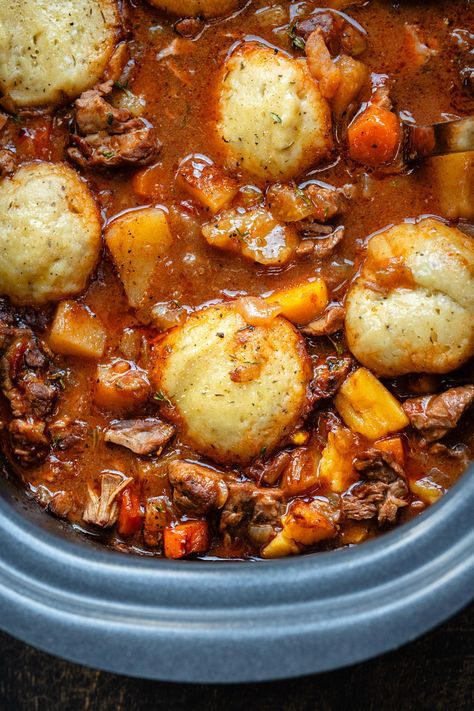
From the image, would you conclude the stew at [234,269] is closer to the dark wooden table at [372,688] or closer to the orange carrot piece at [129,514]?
the orange carrot piece at [129,514]

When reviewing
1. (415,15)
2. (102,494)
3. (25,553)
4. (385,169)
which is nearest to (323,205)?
(385,169)

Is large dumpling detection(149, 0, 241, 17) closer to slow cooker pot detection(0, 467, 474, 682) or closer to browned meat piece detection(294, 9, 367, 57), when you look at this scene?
browned meat piece detection(294, 9, 367, 57)

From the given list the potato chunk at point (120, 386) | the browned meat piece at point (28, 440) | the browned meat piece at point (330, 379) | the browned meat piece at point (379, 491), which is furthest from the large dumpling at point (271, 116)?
the browned meat piece at point (28, 440)

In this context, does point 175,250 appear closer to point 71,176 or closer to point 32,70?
point 71,176

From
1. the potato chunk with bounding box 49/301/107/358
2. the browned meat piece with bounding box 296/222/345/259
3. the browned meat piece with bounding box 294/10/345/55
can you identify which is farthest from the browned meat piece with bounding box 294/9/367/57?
the potato chunk with bounding box 49/301/107/358

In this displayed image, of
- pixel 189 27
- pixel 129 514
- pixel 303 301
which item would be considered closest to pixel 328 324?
pixel 303 301

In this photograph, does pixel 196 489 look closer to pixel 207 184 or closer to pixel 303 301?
pixel 303 301
